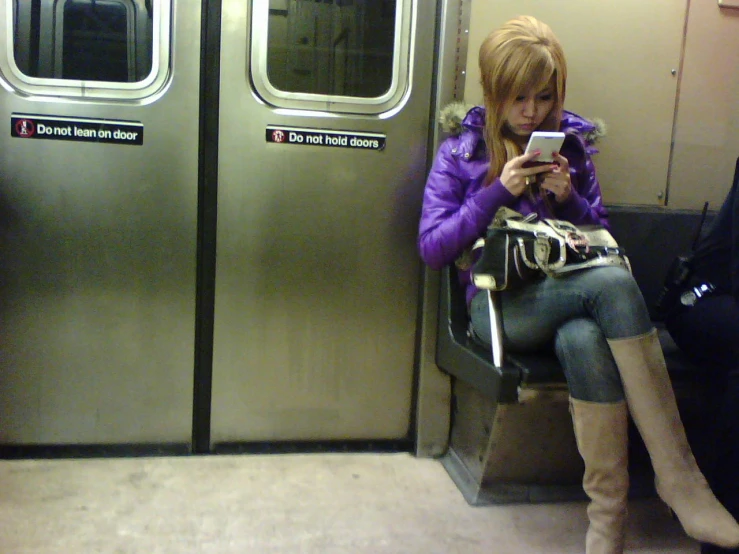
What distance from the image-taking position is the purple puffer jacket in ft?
7.00

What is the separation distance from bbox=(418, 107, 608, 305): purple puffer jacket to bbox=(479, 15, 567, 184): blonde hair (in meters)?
0.06

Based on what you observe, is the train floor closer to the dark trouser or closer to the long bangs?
the dark trouser

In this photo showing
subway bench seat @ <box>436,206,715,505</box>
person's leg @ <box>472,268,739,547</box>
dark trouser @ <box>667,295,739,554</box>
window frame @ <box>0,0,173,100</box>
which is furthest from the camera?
window frame @ <box>0,0,173,100</box>

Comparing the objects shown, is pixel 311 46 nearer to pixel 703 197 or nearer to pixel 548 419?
pixel 548 419

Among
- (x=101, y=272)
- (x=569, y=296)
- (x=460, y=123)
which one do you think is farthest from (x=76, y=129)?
(x=569, y=296)

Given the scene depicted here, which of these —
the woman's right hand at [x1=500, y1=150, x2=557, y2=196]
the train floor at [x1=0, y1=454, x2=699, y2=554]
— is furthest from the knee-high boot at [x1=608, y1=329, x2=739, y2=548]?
the woman's right hand at [x1=500, y1=150, x2=557, y2=196]

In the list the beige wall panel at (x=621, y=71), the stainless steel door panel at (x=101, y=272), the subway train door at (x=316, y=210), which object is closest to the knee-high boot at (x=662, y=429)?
the subway train door at (x=316, y=210)

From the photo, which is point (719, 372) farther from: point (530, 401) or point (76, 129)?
point (76, 129)

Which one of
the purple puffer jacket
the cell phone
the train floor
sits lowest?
the train floor

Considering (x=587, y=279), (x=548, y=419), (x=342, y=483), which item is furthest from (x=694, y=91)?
(x=342, y=483)

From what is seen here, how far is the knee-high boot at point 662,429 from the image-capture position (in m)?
1.76

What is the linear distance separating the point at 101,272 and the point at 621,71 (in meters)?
2.13

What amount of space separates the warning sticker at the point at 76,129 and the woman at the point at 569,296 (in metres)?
1.07

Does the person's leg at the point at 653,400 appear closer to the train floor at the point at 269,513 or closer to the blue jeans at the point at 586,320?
the blue jeans at the point at 586,320
